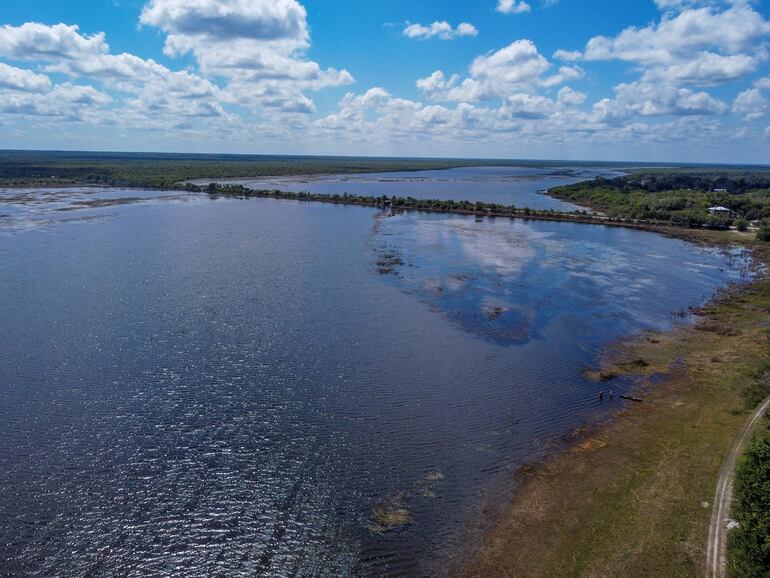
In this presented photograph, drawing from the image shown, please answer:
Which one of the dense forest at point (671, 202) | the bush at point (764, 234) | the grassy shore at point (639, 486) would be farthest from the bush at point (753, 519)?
the dense forest at point (671, 202)

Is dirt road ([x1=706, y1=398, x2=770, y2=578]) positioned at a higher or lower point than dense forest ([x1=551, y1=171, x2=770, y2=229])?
lower

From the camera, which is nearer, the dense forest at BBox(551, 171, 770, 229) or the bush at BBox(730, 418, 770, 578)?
the bush at BBox(730, 418, 770, 578)

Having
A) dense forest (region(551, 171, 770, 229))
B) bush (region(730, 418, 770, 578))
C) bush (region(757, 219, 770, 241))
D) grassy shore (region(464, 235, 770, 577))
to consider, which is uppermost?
dense forest (region(551, 171, 770, 229))

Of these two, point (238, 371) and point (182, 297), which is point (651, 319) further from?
point (182, 297)

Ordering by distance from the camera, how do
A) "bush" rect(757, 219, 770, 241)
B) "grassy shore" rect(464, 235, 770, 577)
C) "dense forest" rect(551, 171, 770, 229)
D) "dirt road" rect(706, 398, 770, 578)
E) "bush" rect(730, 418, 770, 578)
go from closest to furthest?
"bush" rect(730, 418, 770, 578)
"dirt road" rect(706, 398, 770, 578)
"grassy shore" rect(464, 235, 770, 577)
"bush" rect(757, 219, 770, 241)
"dense forest" rect(551, 171, 770, 229)

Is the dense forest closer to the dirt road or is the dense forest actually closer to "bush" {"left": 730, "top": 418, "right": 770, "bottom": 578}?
the dirt road

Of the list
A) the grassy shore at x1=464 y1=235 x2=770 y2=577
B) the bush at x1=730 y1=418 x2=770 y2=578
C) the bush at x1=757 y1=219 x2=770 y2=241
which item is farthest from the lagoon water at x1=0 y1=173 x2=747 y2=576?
the bush at x1=757 y1=219 x2=770 y2=241

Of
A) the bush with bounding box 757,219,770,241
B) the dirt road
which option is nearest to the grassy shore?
the dirt road

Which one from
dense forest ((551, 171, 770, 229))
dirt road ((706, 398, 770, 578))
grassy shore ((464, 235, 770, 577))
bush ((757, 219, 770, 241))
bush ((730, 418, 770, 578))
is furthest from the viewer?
dense forest ((551, 171, 770, 229))
